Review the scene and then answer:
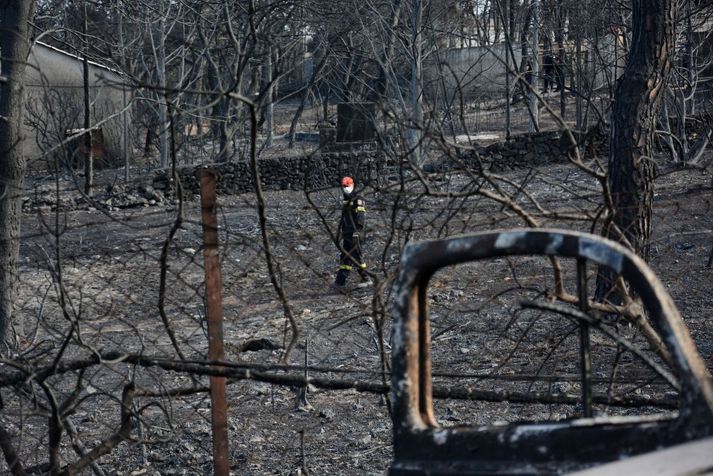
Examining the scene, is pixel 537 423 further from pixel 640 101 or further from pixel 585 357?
pixel 640 101

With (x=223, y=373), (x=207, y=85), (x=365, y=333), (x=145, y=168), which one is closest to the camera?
(x=223, y=373)

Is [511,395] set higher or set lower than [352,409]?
higher

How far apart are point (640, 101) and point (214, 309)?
505cm

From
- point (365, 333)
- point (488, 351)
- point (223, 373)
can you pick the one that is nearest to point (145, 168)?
point (365, 333)

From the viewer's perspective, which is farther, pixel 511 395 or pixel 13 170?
pixel 13 170

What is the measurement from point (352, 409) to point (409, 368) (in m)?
4.74

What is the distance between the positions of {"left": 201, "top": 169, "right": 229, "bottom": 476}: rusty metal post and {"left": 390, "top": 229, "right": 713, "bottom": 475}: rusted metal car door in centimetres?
148

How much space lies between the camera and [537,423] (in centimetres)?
232

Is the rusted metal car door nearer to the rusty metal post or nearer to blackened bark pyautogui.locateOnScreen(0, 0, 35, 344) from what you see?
the rusty metal post

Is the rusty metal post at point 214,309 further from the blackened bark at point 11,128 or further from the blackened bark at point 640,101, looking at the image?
the blackened bark at point 11,128

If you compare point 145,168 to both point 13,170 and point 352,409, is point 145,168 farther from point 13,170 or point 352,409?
point 352,409

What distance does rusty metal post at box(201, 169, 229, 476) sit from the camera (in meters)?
3.84

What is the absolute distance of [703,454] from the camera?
64.9 inches

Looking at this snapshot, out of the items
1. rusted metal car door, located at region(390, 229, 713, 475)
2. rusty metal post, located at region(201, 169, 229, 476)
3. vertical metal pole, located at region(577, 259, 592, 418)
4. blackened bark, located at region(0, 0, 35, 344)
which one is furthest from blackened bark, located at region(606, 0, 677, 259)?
blackened bark, located at region(0, 0, 35, 344)
